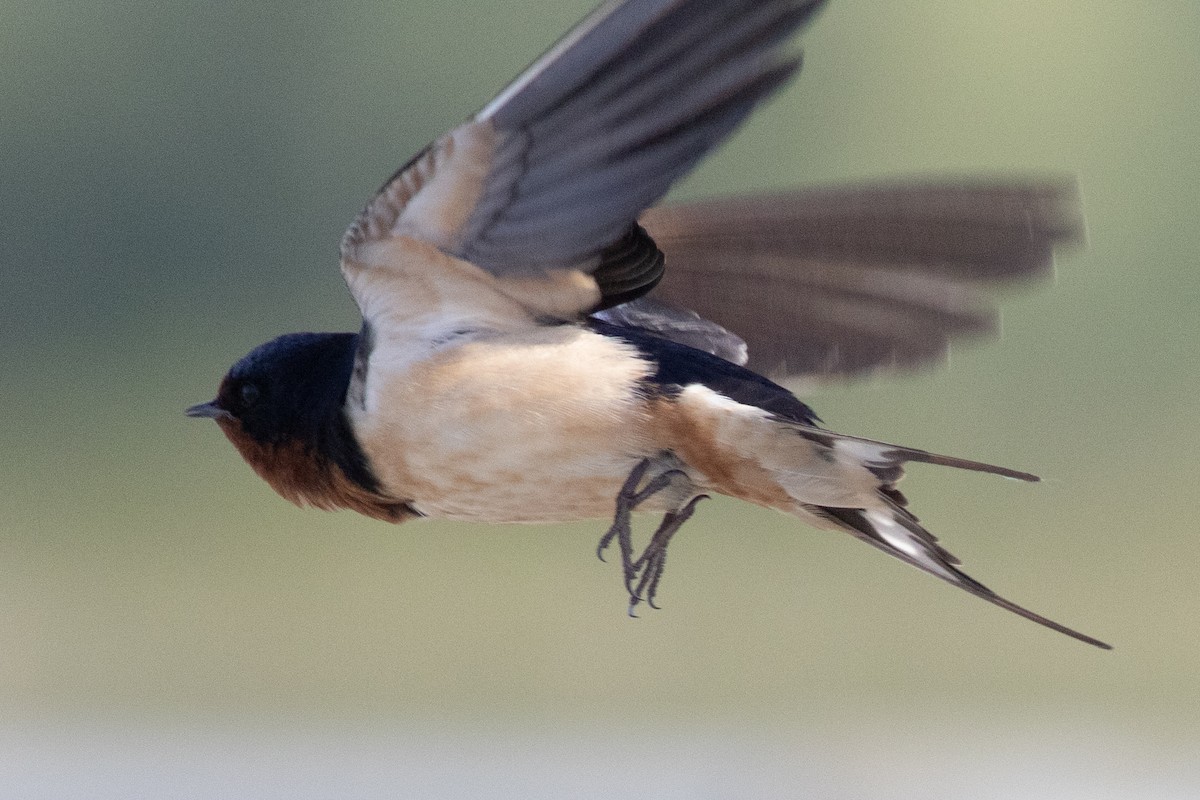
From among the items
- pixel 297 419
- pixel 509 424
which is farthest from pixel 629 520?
pixel 297 419

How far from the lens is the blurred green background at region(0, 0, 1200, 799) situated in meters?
4.20

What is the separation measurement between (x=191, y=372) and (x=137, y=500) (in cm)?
41

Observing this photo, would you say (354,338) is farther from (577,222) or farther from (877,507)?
(877,507)

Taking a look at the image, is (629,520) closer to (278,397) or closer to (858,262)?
(278,397)

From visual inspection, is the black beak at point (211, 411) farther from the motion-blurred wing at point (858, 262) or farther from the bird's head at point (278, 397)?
the motion-blurred wing at point (858, 262)

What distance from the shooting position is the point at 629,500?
4.71 ft

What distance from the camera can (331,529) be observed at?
5676mm

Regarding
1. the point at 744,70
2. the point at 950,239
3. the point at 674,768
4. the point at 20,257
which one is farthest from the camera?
the point at 20,257

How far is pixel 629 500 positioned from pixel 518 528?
4086mm

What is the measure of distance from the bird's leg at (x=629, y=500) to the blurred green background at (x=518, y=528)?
7.81 ft

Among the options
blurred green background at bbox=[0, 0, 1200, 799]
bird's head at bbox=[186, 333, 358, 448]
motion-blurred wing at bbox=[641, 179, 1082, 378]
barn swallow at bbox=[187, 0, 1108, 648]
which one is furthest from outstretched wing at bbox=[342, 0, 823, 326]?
blurred green background at bbox=[0, 0, 1200, 799]

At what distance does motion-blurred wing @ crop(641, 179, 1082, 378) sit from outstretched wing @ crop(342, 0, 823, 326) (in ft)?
1.01

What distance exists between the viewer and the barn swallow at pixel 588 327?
122 cm

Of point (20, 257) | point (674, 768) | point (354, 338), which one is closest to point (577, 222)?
point (354, 338)
